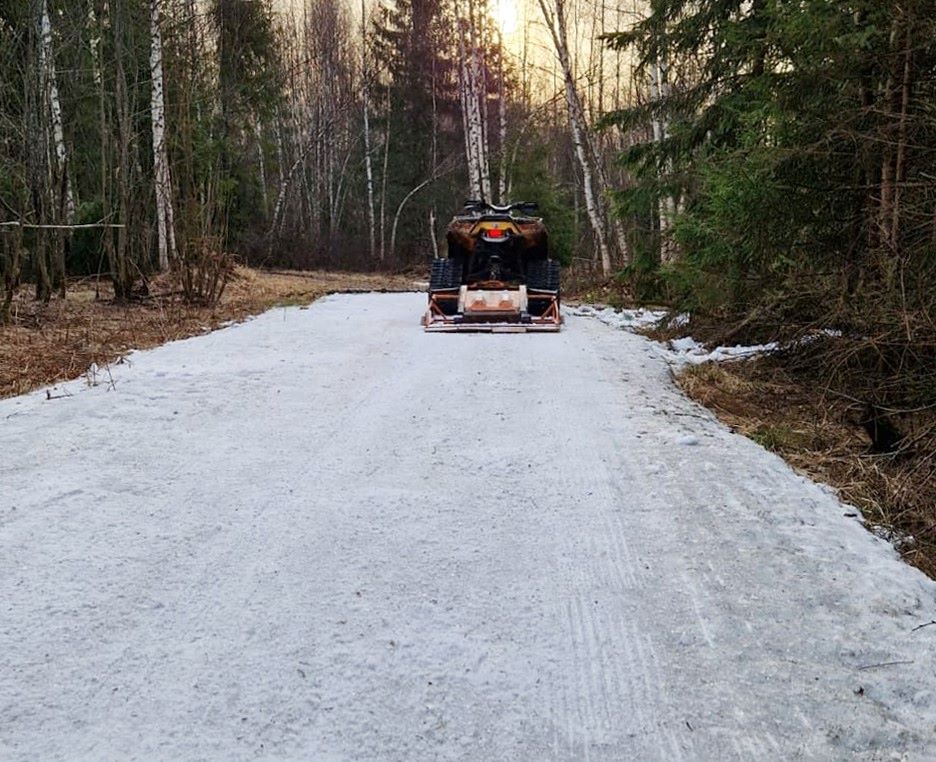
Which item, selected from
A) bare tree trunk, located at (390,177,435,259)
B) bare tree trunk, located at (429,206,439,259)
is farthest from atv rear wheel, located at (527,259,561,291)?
bare tree trunk, located at (390,177,435,259)

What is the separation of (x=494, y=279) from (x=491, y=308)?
838 millimetres

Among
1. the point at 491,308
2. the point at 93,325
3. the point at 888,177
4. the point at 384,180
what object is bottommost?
the point at 93,325

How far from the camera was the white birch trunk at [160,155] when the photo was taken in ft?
46.7

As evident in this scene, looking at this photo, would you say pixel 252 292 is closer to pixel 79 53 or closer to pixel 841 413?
pixel 79 53

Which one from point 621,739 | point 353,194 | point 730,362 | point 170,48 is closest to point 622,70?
point 353,194

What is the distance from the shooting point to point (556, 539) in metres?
3.37

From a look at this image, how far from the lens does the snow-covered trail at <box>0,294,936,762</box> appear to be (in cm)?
216

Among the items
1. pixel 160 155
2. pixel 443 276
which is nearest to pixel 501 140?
pixel 160 155

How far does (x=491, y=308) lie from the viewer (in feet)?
32.8

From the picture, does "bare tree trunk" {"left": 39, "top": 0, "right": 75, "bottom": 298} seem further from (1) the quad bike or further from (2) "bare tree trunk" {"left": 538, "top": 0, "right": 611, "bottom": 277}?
(2) "bare tree trunk" {"left": 538, "top": 0, "right": 611, "bottom": 277}

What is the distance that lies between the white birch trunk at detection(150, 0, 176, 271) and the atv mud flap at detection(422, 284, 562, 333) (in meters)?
6.86

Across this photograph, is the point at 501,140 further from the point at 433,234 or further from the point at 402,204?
the point at 402,204

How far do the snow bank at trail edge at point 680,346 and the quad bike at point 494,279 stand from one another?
4.21ft

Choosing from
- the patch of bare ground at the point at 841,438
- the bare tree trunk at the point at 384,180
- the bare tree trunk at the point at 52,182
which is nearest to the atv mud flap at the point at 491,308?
the patch of bare ground at the point at 841,438
